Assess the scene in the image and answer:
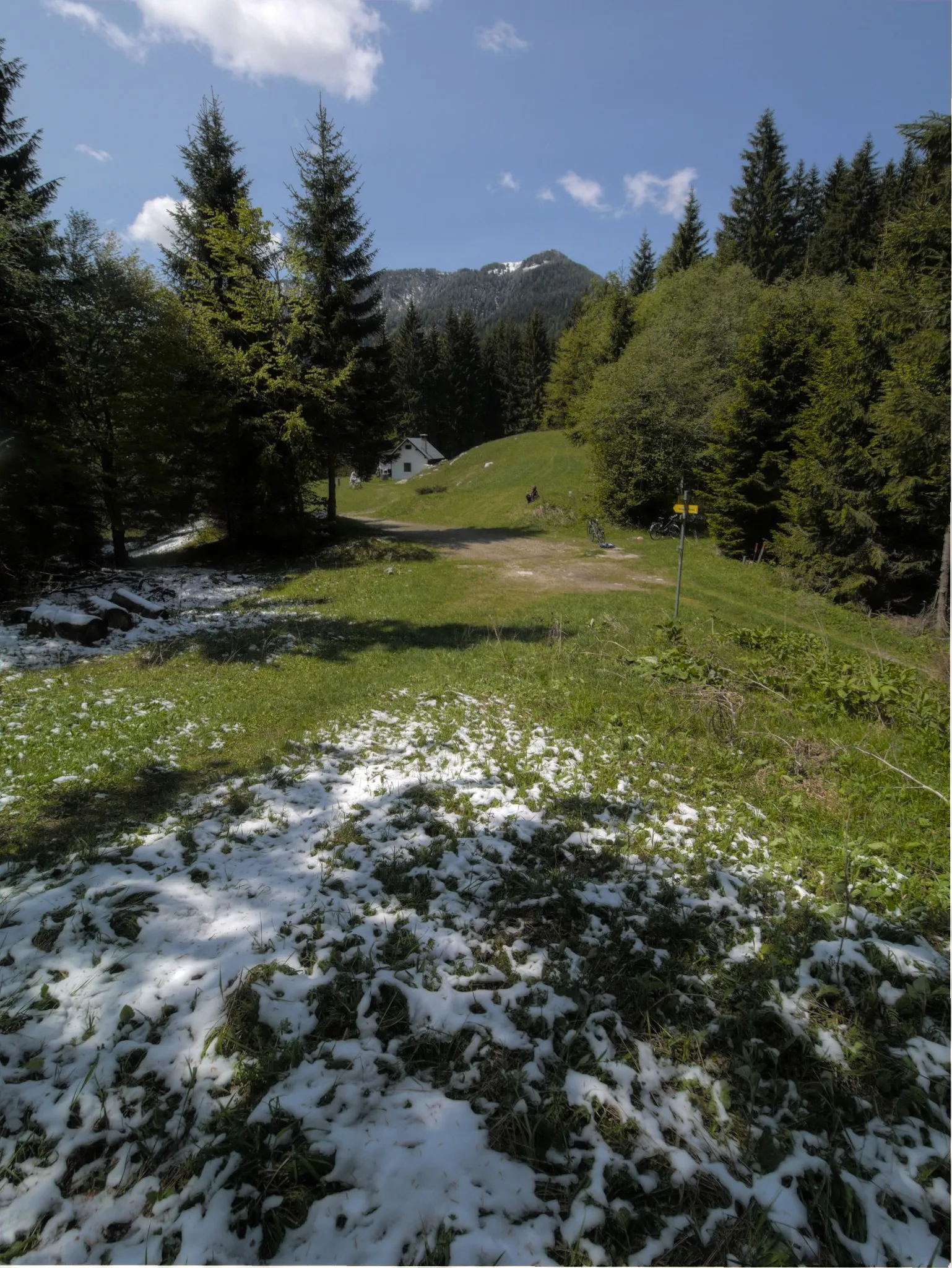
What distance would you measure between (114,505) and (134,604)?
6.47 meters

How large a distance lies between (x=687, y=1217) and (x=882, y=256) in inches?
855

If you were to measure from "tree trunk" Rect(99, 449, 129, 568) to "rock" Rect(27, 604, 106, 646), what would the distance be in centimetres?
637

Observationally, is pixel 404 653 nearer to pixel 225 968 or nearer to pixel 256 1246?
pixel 225 968

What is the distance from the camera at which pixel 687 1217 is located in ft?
7.93

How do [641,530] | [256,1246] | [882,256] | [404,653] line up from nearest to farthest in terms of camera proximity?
[256,1246] → [404,653] → [882,256] → [641,530]

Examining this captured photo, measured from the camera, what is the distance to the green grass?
3000 centimetres

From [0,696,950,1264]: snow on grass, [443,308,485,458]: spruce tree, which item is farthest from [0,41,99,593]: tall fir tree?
[443,308,485,458]: spruce tree

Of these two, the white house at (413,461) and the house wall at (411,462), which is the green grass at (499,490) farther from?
the house wall at (411,462)

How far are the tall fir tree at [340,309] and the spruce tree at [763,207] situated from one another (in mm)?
32429

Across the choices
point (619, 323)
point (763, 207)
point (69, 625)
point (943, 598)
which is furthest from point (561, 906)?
point (763, 207)

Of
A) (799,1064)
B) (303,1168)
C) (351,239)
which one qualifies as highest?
(351,239)

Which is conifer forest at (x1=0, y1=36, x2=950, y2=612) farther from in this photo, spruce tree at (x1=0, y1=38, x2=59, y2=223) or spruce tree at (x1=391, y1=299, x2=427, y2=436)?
spruce tree at (x1=391, y1=299, x2=427, y2=436)

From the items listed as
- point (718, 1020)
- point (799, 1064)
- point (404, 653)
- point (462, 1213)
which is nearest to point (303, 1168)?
point (462, 1213)

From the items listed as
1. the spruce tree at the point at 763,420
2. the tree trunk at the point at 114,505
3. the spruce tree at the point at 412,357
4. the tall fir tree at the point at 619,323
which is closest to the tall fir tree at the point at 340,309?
the tree trunk at the point at 114,505
